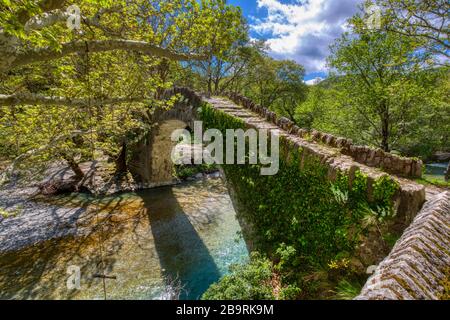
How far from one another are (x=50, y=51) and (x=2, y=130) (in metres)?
6.22

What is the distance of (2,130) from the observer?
8.05 metres

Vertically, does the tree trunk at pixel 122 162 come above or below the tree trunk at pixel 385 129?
below

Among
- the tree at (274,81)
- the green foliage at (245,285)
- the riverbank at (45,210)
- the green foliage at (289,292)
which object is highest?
the tree at (274,81)

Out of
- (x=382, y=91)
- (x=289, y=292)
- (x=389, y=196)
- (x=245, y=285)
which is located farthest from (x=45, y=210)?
(x=382, y=91)

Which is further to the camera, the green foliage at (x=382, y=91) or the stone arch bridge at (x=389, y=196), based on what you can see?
the green foliage at (x=382, y=91)

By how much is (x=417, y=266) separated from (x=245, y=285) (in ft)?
9.43

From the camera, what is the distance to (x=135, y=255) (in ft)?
29.3

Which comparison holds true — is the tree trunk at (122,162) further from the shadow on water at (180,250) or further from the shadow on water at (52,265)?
the shadow on water at (52,265)

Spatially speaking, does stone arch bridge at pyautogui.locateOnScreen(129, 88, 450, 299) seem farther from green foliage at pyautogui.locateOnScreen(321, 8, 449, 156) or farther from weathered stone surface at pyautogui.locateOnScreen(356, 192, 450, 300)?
green foliage at pyautogui.locateOnScreen(321, 8, 449, 156)

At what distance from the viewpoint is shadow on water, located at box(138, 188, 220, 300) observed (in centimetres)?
759

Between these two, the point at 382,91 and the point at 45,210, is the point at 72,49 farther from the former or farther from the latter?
the point at 382,91

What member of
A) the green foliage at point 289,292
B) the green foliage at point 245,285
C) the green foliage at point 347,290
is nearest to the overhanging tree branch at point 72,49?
the green foliage at point 245,285

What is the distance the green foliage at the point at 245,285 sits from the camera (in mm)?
4195

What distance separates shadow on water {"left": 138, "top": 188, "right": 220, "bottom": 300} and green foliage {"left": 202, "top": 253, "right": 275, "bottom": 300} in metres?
2.76
